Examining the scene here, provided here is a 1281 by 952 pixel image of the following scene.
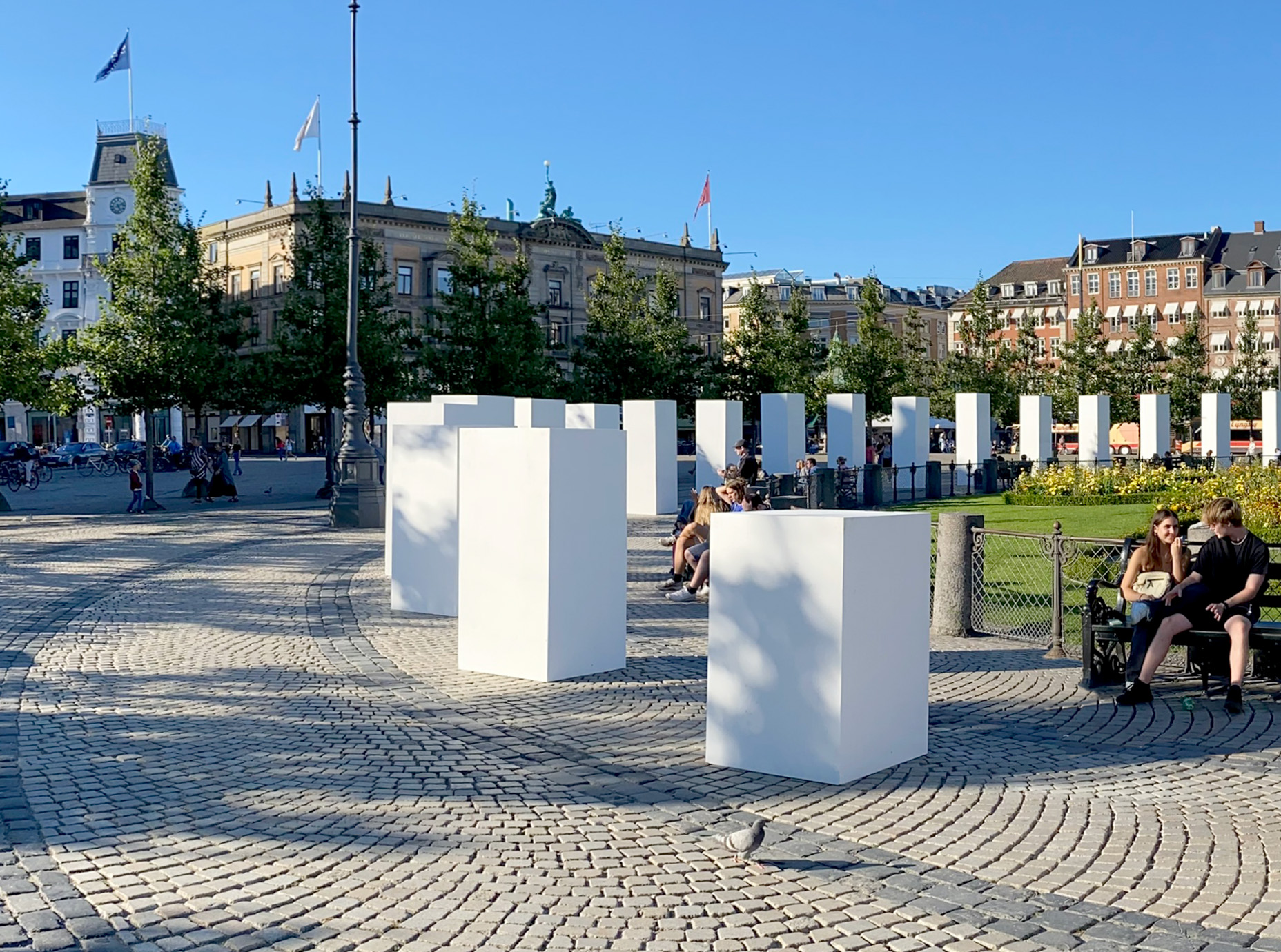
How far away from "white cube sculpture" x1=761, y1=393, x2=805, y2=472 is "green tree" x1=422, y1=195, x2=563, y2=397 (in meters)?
11.8

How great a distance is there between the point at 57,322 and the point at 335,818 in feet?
295

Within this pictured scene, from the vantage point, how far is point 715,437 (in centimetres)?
3080

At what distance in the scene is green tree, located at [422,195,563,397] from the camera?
141 feet

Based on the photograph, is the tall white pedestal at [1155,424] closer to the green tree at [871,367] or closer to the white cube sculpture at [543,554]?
the green tree at [871,367]

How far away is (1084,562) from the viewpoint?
50.5 ft

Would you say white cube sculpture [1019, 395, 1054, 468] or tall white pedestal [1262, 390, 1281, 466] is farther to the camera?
tall white pedestal [1262, 390, 1281, 466]

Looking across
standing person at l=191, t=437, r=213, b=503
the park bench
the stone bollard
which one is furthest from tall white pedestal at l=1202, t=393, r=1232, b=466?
the park bench

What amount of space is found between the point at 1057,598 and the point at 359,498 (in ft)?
54.3

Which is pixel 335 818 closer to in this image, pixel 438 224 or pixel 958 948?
pixel 958 948

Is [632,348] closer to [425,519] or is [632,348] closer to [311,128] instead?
[311,128]

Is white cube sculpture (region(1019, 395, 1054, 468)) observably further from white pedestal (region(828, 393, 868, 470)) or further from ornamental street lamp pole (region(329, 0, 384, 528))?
ornamental street lamp pole (region(329, 0, 384, 528))

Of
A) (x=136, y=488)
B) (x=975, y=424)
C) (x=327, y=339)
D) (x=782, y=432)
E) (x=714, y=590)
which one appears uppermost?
(x=327, y=339)

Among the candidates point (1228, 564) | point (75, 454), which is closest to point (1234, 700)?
point (1228, 564)

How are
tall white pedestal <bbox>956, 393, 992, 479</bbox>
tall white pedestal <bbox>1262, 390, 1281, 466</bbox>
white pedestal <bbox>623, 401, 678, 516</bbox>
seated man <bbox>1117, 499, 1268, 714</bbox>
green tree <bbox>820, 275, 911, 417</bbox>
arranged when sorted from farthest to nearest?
green tree <bbox>820, 275, 911, 417</bbox> < tall white pedestal <bbox>1262, 390, 1281, 466</bbox> < tall white pedestal <bbox>956, 393, 992, 479</bbox> < white pedestal <bbox>623, 401, 678, 516</bbox> < seated man <bbox>1117, 499, 1268, 714</bbox>
